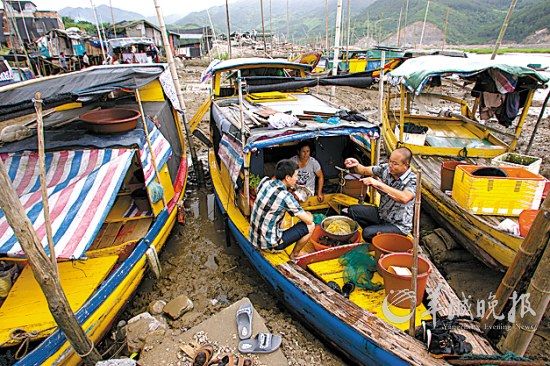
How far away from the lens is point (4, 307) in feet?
12.8

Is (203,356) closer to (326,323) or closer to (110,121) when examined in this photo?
(326,323)

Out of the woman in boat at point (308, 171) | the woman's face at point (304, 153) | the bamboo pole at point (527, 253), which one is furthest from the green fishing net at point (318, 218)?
the bamboo pole at point (527, 253)

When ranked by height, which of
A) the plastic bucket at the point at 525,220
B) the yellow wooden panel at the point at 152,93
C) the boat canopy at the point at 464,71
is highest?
the boat canopy at the point at 464,71

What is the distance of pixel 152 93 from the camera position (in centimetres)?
789

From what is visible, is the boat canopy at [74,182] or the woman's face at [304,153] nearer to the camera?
the boat canopy at [74,182]

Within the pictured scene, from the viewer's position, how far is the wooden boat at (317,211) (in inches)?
133

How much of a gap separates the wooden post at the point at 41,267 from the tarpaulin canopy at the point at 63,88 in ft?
6.96

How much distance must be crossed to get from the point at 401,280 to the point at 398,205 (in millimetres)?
1397

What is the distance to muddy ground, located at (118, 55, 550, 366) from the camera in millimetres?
4191

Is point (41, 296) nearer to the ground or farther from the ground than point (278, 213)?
nearer to the ground

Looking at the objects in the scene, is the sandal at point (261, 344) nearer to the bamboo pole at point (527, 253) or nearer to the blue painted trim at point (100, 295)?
the blue painted trim at point (100, 295)

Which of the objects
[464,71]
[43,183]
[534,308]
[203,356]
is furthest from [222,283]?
[464,71]

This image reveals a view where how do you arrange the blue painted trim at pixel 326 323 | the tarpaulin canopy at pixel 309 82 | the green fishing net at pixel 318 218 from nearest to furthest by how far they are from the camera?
the blue painted trim at pixel 326 323 → the tarpaulin canopy at pixel 309 82 → the green fishing net at pixel 318 218

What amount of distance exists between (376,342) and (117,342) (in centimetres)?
329
